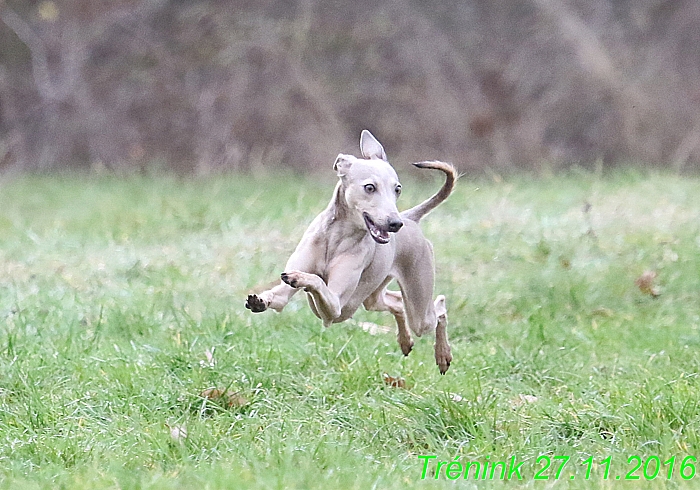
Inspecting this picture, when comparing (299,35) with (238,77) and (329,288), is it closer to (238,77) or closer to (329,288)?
(238,77)

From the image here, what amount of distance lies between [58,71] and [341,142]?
4.24m

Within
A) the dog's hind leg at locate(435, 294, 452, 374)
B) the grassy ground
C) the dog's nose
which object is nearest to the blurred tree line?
the grassy ground

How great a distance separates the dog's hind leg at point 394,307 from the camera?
441 centimetres

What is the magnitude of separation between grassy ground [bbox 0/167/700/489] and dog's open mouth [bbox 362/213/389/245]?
A: 2.63ft

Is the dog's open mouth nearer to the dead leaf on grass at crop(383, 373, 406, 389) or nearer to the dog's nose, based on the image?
the dog's nose

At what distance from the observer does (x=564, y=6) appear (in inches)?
610

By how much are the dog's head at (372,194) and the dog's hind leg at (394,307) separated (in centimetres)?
62

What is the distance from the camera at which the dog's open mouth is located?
3.67m

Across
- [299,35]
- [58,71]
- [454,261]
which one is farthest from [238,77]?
[454,261]

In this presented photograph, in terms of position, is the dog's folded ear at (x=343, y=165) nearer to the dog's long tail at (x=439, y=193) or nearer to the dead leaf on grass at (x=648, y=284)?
the dog's long tail at (x=439, y=193)

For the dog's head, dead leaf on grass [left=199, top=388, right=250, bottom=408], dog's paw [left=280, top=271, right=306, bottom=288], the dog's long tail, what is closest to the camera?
dog's paw [left=280, top=271, right=306, bottom=288]

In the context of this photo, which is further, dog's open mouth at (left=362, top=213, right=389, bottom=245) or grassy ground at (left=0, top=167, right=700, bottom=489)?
grassy ground at (left=0, top=167, right=700, bottom=489)

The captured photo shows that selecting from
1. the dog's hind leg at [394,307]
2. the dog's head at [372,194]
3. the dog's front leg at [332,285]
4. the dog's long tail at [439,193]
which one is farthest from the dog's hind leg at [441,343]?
the dog's head at [372,194]

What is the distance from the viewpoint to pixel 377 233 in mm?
3684
